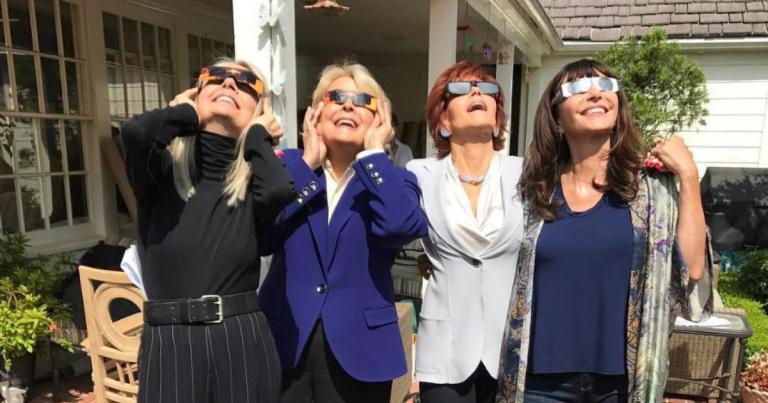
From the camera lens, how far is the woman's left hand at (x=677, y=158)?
149cm

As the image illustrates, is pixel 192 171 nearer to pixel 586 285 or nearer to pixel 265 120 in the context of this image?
pixel 265 120

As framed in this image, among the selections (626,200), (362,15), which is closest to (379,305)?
(626,200)

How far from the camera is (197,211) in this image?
4.86ft

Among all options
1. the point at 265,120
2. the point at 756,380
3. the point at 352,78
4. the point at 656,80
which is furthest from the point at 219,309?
the point at 656,80

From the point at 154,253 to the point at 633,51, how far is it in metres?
5.14

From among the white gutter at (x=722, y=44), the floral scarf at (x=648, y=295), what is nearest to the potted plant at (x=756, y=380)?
the floral scarf at (x=648, y=295)

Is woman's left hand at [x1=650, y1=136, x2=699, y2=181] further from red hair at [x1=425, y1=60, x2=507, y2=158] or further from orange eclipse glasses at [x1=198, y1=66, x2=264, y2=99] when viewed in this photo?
orange eclipse glasses at [x1=198, y1=66, x2=264, y2=99]

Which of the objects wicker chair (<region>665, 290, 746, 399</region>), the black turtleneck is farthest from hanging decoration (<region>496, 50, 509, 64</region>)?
the black turtleneck

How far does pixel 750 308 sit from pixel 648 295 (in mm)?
3336

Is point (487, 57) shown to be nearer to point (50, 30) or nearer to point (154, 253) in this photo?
point (50, 30)

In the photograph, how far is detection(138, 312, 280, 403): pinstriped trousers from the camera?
4.65 feet

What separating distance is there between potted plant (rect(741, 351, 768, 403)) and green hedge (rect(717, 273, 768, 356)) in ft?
0.25

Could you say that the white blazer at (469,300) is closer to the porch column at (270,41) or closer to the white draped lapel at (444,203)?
the white draped lapel at (444,203)

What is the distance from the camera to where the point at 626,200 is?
158cm
